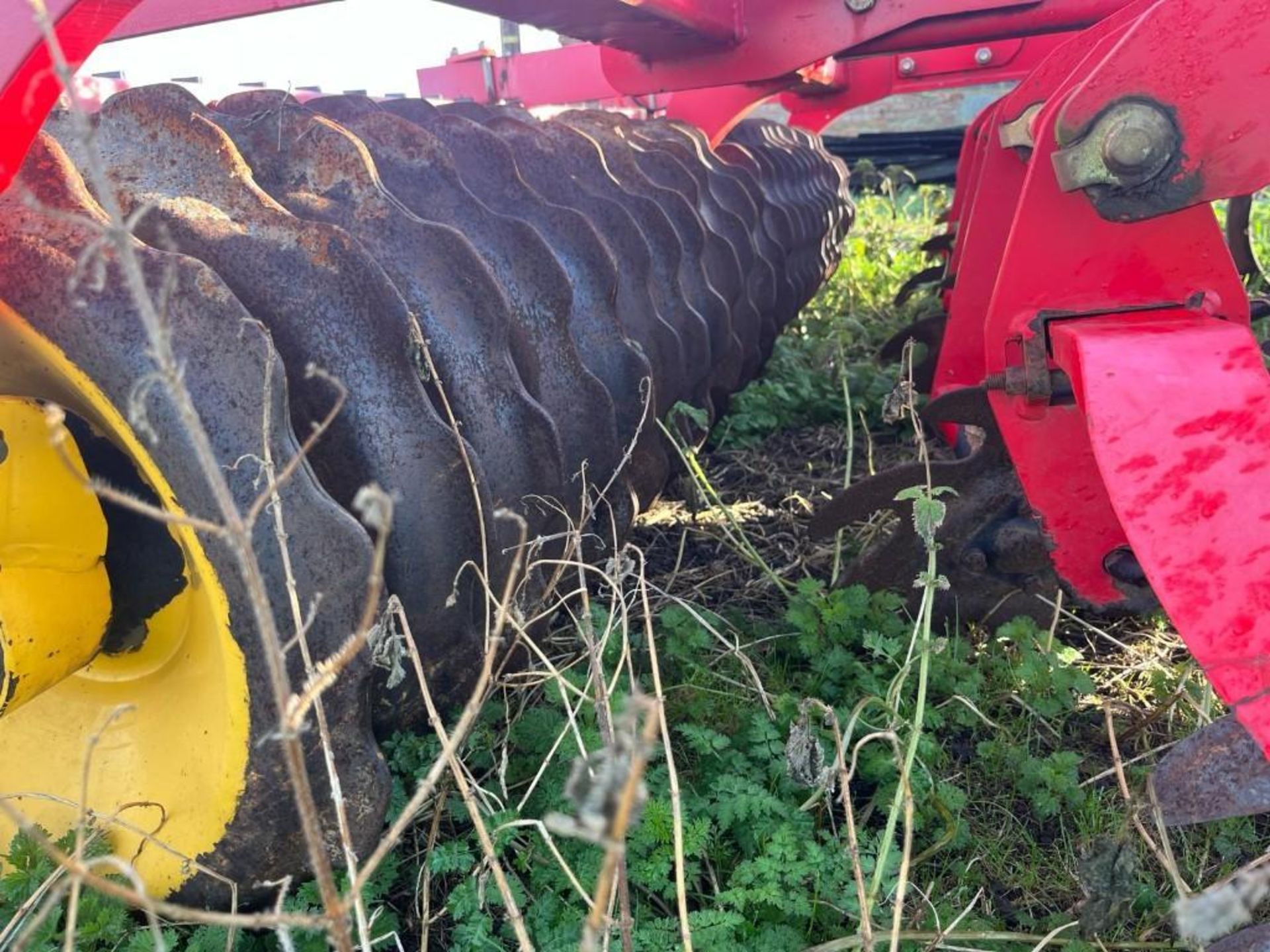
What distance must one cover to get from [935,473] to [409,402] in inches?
35.3

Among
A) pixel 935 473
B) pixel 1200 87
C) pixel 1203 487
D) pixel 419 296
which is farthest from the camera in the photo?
pixel 935 473

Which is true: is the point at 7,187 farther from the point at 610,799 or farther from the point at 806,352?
the point at 806,352

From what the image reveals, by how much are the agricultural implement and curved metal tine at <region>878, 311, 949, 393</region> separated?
38.5 inches

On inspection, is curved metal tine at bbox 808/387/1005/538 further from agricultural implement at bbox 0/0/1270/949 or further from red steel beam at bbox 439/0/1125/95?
red steel beam at bbox 439/0/1125/95

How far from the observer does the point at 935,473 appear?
173 centimetres

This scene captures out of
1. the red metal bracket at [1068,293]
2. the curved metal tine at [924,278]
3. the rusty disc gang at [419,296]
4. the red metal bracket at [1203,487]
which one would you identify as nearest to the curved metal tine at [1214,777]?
the red metal bracket at [1203,487]

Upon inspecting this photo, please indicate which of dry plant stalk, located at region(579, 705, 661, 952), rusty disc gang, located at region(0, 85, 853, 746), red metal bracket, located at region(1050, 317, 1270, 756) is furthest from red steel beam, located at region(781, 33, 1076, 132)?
dry plant stalk, located at region(579, 705, 661, 952)

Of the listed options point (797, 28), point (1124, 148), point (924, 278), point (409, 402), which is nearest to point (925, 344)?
point (924, 278)

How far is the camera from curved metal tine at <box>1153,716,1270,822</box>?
121cm

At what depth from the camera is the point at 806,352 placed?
12.2 feet

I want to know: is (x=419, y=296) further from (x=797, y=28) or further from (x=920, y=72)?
(x=920, y=72)

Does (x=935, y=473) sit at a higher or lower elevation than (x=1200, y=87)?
lower

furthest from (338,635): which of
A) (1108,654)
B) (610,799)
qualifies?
(1108,654)

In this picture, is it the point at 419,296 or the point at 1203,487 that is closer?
the point at 1203,487
